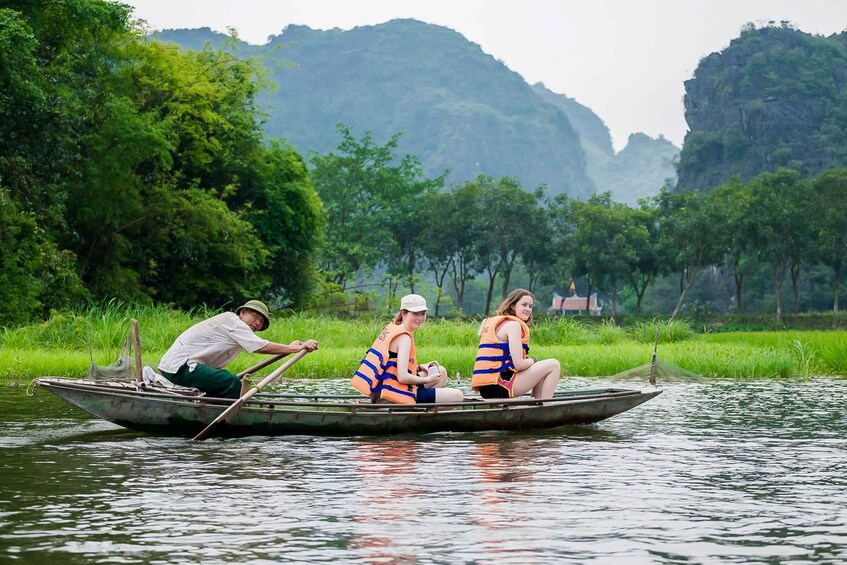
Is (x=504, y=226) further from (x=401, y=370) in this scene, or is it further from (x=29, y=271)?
(x=401, y=370)

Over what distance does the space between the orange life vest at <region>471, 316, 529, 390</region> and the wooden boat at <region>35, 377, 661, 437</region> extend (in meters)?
0.31

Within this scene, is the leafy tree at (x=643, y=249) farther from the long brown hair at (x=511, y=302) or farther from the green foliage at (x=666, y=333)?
the long brown hair at (x=511, y=302)

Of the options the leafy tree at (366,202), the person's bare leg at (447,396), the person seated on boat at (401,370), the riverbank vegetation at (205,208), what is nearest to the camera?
the person seated on boat at (401,370)

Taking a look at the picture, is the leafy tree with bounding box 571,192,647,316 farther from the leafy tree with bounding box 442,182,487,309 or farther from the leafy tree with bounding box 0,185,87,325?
the leafy tree with bounding box 0,185,87,325

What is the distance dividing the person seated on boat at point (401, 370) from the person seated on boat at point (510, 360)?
1.61 ft

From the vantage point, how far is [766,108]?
355 ft

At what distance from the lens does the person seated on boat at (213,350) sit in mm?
12773

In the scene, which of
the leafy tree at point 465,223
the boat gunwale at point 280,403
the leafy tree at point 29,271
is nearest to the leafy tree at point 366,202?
the leafy tree at point 465,223

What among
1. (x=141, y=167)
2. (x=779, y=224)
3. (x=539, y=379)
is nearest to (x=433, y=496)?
(x=539, y=379)

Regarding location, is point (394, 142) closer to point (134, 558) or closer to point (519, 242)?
point (519, 242)

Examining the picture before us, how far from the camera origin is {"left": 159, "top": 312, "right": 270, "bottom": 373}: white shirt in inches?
501

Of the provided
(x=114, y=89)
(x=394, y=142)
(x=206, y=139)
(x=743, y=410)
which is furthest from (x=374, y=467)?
(x=394, y=142)

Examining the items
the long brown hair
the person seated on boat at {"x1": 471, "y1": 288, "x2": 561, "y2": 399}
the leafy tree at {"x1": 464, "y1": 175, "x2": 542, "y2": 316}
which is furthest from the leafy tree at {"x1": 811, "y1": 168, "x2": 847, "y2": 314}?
the long brown hair

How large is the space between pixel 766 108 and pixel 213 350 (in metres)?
103
